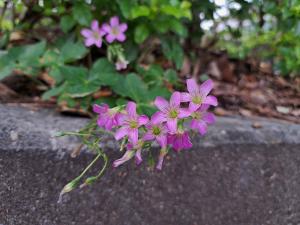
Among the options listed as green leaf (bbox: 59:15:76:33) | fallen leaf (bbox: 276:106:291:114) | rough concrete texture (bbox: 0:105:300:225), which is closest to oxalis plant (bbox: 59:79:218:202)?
rough concrete texture (bbox: 0:105:300:225)

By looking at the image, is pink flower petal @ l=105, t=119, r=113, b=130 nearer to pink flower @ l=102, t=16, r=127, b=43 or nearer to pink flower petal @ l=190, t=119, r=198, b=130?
pink flower petal @ l=190, t=119, r=198, b=130

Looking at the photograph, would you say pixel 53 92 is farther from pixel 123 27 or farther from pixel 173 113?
pixel 173 113

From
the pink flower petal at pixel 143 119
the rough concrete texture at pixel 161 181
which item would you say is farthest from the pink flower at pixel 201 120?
the rough concrete texture at pixel 161 181

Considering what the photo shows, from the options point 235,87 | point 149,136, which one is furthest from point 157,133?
point 235,87

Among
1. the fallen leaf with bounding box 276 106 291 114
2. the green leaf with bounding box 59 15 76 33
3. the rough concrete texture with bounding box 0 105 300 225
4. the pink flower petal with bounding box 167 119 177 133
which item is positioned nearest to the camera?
the pink flower petal with bounding box 167 119 177 133

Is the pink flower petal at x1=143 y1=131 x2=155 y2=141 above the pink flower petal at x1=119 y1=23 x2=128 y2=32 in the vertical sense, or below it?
below

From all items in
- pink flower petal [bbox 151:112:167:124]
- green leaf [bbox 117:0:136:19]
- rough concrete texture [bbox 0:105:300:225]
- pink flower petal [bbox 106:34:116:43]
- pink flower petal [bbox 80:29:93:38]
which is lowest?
rough concrete texture [bbox 0:105:300:225]

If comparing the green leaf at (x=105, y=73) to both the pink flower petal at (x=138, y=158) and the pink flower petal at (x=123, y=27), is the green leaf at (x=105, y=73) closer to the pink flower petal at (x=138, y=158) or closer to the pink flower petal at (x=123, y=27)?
the pink flower petal at (x=123, y=27)
